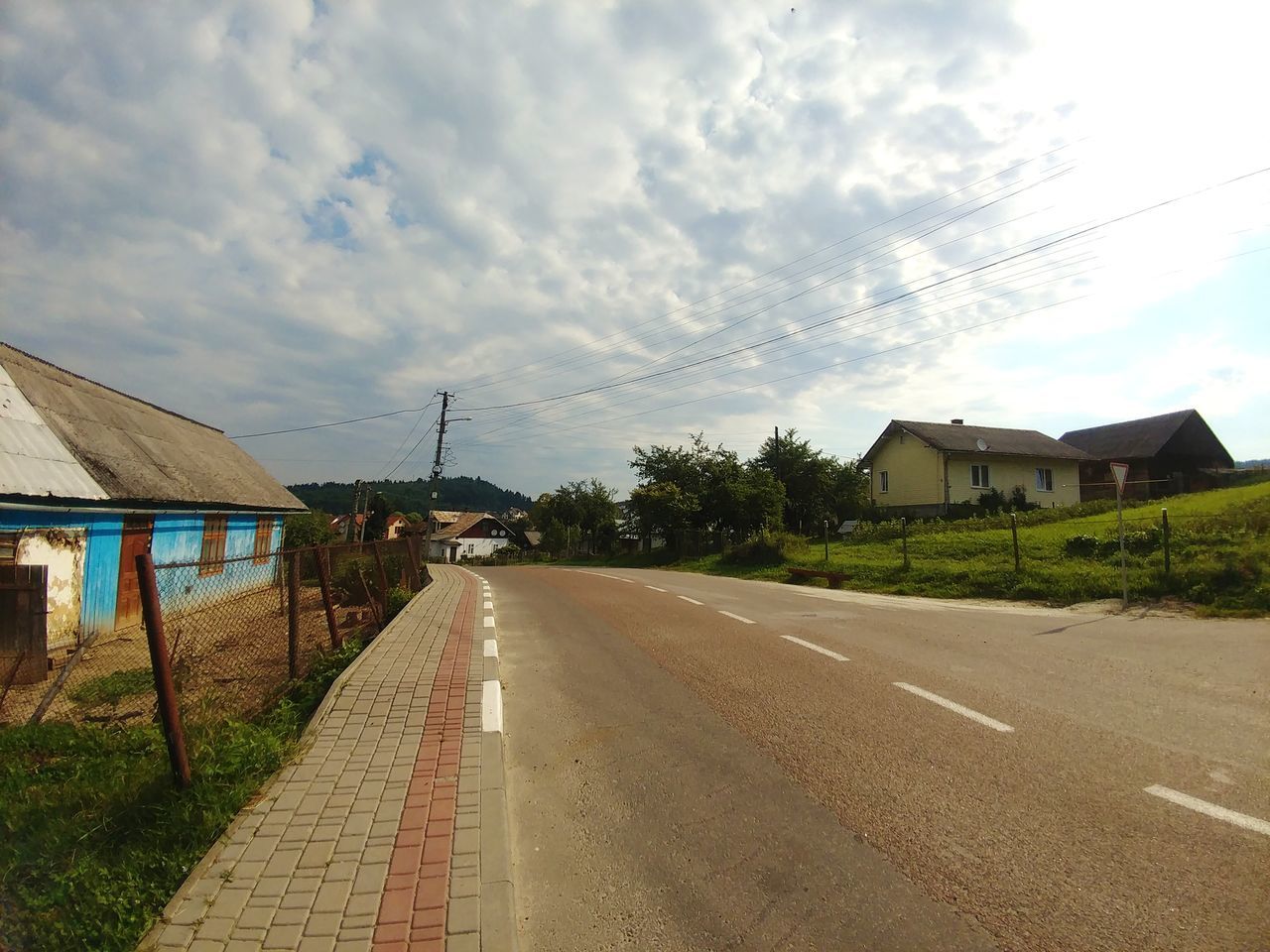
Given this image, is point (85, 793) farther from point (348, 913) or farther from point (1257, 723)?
point (1257, 723)

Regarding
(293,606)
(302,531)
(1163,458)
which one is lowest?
(293,606)

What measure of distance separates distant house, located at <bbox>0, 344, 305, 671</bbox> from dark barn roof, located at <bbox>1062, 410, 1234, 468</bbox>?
43767 millimetres

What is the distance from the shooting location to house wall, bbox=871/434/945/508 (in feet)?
105

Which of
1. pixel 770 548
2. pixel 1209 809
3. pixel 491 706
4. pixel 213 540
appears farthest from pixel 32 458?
pixel 770 548

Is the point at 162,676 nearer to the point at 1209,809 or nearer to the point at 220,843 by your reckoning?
the point at 220,843

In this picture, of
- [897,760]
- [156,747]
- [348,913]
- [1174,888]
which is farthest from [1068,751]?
[156,747]

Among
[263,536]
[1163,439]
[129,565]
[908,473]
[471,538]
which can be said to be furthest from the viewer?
[471,538]

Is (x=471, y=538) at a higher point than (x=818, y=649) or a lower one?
lower

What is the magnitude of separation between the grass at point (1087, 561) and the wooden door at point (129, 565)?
16844 millimetres

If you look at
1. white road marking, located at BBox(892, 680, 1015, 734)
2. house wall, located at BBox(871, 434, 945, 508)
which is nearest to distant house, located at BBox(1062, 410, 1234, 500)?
house wall, located at BBox(871, 434, 945, 508)

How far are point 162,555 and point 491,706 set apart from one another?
1273cm

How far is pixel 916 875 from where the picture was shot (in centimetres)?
316

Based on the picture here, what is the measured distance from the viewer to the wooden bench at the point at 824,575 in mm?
18594

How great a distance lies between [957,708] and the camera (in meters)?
5.68
